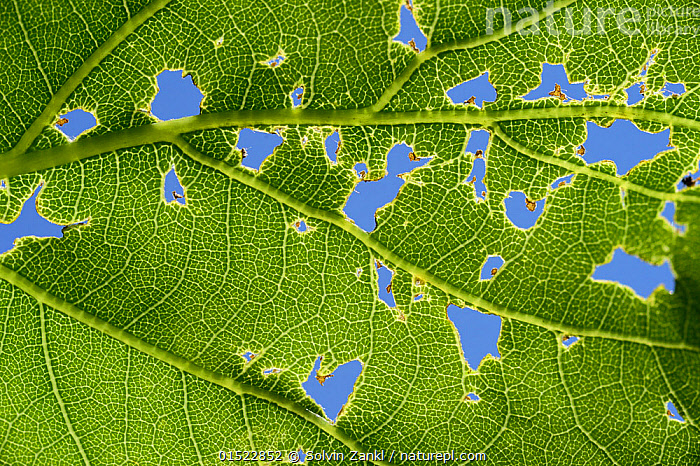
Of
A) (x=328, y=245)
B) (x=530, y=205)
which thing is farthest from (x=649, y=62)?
(x=328, y=245)

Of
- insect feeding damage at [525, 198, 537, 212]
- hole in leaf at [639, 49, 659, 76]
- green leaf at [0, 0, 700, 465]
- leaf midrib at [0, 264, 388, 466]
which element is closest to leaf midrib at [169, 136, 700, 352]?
green leaf at [0, 0, 700, 465]

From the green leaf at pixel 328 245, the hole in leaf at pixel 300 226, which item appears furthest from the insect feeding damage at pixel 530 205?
the hole in leaf at pixel 300 226

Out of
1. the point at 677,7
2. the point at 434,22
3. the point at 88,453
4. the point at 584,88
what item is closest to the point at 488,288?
the point at 584,88

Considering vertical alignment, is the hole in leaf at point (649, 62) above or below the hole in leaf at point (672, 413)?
above

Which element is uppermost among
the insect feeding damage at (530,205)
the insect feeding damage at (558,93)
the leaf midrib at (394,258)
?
the insect feeding damage at (558,93)

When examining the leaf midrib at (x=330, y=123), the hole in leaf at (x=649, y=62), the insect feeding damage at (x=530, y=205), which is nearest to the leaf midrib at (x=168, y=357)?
the leaf midrib at (x=330, y=123)

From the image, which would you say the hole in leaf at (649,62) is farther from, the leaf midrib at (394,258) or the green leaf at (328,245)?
the leaf midrib at (394,258)

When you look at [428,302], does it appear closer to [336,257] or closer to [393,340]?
[393,340]

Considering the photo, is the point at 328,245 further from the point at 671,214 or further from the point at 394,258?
the point at 671,214

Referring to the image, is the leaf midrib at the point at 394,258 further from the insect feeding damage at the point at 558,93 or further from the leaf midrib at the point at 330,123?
the insect feeding damage at the point at 558,93
